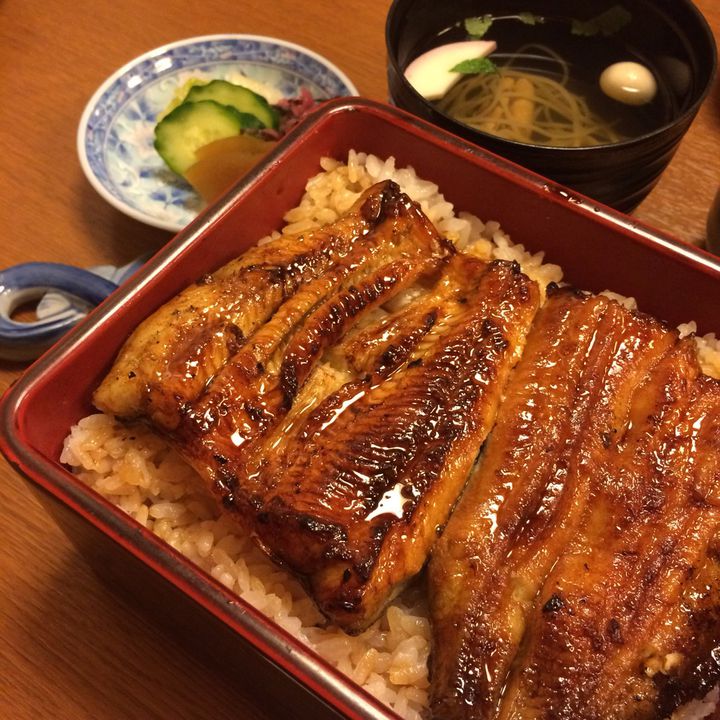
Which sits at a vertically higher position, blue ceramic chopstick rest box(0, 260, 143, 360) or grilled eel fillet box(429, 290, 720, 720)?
grilled eel fillet box(429, 290, 720, 720)

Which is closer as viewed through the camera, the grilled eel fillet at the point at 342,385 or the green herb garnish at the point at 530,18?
the grilled eel fillet at the point at 342,385

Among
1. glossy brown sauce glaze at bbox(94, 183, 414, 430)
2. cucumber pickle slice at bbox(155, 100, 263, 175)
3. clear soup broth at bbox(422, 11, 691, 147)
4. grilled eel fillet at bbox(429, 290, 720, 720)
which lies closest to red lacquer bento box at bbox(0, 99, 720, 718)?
glossy brown sauce glaze at bbox(94, 183, 414, 430)

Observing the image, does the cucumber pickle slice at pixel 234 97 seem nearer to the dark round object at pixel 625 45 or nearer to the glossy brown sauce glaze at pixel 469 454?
the dark round object at pixel 625 45

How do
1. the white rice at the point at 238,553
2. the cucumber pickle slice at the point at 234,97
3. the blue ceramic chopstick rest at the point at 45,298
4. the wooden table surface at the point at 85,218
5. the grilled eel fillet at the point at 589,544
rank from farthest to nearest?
the cucumber pickle slice at the point at 234,97
the blue ceramic chopstick rest at the point at 45,298
the wooden table surface at the point at 85,218
the white rice at the point at 238,553
the grilled eel fillet at the point at 589,544

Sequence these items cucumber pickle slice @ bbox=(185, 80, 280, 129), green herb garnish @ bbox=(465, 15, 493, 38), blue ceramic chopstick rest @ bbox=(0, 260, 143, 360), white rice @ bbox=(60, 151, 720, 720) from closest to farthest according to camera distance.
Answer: white rice @ bbox=(60, 151, 720, 720) → blue ceramic chopstick rest @ bbox=(0, 260, 143, 360) → green herb garnish @ bbox=(465, 15, 493, 38) → cucumber pickle slice @ bbox=(185, 80, 280, 129)

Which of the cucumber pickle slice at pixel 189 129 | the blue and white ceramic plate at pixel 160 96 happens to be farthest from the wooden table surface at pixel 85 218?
the cucumber pickle slice at pixel 189 129

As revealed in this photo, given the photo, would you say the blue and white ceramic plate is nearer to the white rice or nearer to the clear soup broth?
the clear soup broth
